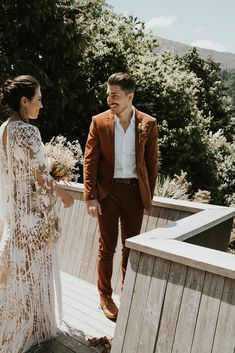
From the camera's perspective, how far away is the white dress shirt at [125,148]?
3.05 m

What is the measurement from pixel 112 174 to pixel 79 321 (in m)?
1.33

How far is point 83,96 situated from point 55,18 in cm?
313

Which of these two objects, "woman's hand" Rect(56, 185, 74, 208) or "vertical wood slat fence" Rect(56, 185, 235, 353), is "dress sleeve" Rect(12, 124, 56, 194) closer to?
"woman's hand" Rect(56, 185, 74, 208)

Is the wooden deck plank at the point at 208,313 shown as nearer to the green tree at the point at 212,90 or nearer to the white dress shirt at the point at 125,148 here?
the white dress shirt at the point at 125,148

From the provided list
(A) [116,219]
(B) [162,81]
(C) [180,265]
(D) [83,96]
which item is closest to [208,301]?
(C) [180,265]

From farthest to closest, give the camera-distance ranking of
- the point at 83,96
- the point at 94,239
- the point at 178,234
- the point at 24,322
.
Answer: the point at 83,96 < the point at 94,239 < the point at 24,322 < the point at 178,234

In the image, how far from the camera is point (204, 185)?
16750mm

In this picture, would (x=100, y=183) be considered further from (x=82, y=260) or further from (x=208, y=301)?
(x=208, y=301)

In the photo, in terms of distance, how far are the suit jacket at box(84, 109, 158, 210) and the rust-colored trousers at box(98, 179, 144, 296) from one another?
68mm

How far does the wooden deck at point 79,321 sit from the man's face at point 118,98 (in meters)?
1.82

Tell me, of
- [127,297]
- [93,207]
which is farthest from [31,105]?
[127,297]

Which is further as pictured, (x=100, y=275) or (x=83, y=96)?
(x=83, y=96)

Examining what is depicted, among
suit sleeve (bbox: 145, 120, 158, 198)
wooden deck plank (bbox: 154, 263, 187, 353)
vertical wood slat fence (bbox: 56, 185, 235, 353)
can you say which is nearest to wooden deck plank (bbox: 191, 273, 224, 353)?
vertical wood slat fence (bbox: 56, 185, 235, 353)

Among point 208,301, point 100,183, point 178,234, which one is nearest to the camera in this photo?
point 208,301
